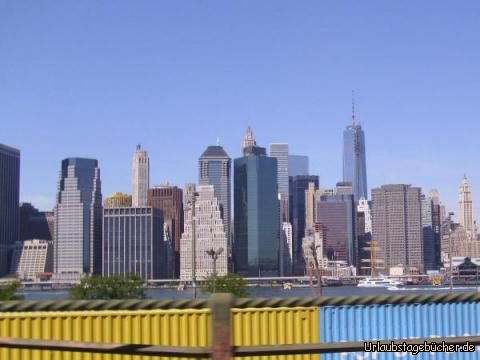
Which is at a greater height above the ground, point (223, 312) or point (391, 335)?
point (223, 312)

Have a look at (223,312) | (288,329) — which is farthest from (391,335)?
(223,312)

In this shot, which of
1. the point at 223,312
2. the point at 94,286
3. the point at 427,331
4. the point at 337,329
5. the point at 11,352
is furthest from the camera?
the point at 94,286

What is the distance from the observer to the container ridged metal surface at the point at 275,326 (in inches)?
404

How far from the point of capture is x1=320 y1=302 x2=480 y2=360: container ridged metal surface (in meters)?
10.9

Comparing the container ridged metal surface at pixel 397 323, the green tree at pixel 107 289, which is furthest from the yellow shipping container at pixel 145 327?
the green tree at pixel 107 289

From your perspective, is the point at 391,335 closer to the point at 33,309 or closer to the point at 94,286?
the point at 33,309

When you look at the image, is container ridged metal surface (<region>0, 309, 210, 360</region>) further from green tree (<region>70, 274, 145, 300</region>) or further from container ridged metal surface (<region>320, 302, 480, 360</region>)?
green tree (<region>70, 274, 145, 300</region>)

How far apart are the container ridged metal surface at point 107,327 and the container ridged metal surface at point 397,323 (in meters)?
2.04

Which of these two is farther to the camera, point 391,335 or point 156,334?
point 391,335

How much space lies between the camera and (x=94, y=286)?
70062 mm

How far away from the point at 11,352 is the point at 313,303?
4126 millimetres

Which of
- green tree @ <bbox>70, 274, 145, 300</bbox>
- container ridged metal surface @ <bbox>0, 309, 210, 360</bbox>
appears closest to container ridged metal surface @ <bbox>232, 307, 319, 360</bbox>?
container ridged metal surface @ <bbox>0, 309, 210, 360</bbox>

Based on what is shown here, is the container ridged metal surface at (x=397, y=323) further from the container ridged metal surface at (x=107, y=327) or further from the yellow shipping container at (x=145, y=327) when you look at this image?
the container ridged metal surface at (x=107, y=327)

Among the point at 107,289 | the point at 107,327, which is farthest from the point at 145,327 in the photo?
the point at 107,289
